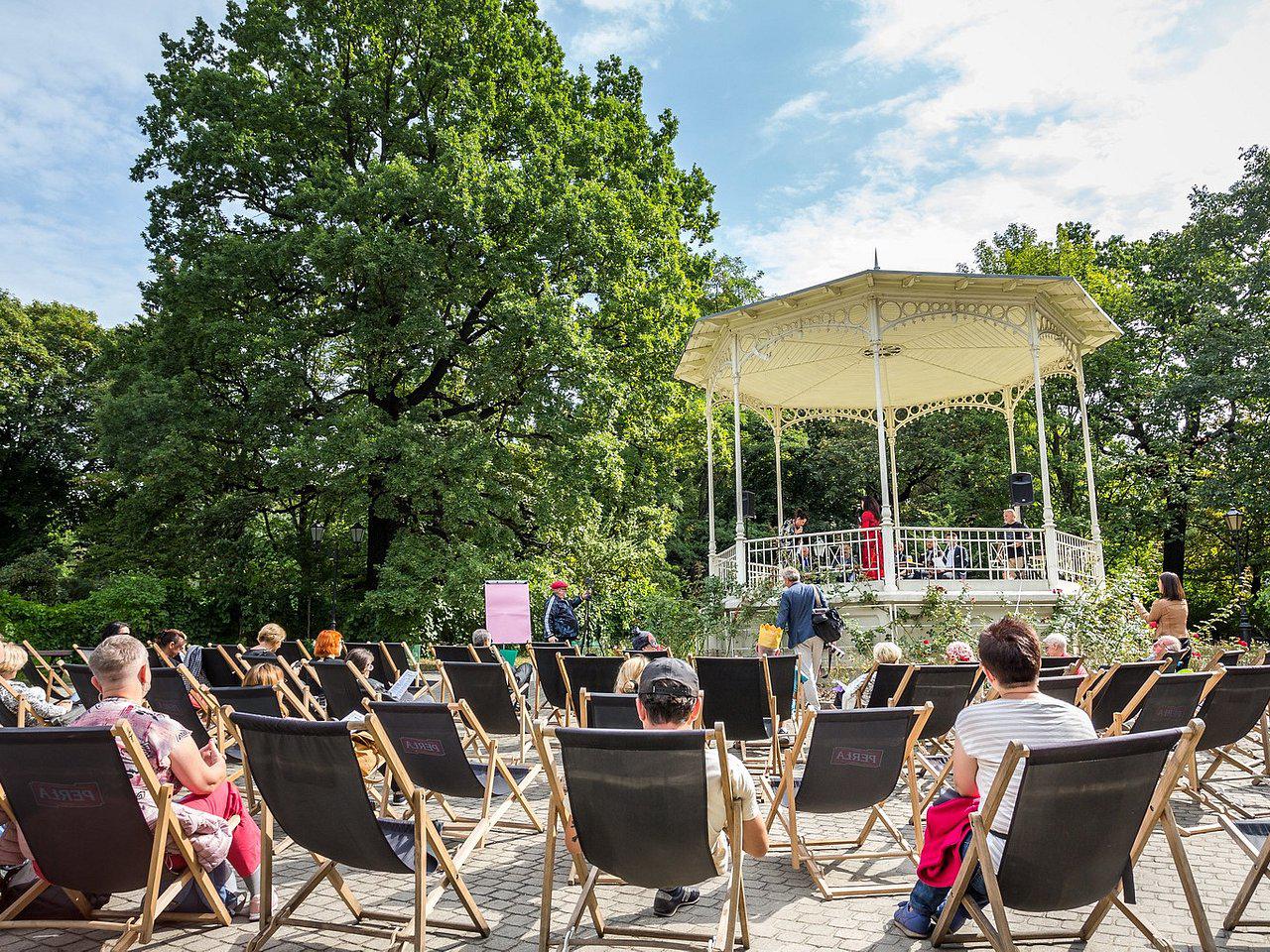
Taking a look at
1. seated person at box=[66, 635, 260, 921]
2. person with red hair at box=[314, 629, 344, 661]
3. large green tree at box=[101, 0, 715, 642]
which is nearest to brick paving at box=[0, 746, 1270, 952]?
seated person at box=[66, 635, 260, 921]

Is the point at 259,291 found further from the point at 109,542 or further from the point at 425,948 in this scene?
the point at 425,948

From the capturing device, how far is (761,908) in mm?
3508

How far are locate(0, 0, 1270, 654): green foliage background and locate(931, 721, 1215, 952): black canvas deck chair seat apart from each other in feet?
33.0

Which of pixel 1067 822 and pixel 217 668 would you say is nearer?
pixel 1067 822

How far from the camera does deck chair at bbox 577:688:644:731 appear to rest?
430 centimetres

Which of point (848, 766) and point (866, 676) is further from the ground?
point (866, 676)

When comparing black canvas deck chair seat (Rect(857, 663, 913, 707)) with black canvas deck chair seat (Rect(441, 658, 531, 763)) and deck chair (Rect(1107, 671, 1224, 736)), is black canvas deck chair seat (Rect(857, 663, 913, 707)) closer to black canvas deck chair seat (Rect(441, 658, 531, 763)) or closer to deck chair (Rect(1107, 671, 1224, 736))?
deck chair (Rect(1107, 671, 1224, 736))

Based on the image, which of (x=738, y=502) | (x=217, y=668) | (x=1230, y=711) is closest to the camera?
(x=1230, y=711)

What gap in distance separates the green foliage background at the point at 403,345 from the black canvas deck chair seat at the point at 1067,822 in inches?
397

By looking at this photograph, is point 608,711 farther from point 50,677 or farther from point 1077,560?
point 1077,560

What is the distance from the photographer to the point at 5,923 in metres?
3.14

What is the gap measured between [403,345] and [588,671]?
10.6 meters

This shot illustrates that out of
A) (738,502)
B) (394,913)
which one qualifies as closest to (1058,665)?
(394,913)

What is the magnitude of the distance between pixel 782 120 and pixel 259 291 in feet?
34.0
